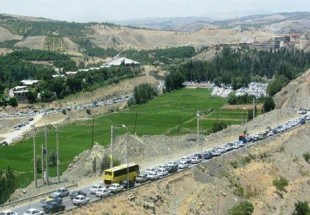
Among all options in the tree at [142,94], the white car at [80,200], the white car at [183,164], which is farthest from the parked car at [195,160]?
the tree at [142,94]

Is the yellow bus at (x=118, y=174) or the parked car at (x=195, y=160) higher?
the yellow bus at (x=118, y=174)

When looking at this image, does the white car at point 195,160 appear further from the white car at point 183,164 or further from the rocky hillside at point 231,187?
the rocky hillside at point 231,187

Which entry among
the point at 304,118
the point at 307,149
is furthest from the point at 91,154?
the point at 304,118

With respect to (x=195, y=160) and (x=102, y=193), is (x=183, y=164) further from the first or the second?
(x=102, y=193)

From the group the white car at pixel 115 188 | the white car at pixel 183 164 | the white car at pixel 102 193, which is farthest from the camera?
the white car at pixel 183 164

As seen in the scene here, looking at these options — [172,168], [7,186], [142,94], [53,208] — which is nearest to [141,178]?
[172,168]

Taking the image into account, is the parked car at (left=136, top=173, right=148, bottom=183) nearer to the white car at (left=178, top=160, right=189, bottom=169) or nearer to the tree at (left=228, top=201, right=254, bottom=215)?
the white car at (left=178, top=160, right=189, bottom=169)
